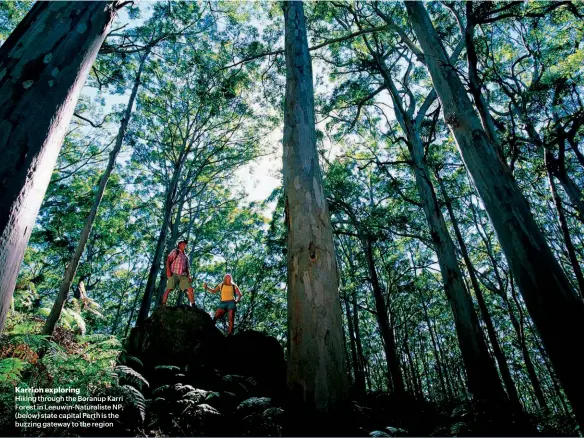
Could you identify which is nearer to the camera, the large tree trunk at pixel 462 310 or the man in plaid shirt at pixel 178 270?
the large tree trunk at pixel 462 310

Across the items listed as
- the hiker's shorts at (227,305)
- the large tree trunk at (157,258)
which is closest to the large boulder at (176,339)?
the hiker's shorts at (227,305)

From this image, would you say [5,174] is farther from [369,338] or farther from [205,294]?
[369,338]

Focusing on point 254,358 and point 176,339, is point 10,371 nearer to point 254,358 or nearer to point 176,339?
point 176,339

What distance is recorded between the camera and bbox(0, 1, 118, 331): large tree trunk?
801 mm

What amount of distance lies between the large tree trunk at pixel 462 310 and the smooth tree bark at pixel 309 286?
461 centimetres

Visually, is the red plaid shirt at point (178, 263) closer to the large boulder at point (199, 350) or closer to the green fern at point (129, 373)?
the large boulder at point (199, 350)

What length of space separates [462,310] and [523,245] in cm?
412

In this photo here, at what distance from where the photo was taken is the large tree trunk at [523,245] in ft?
6.53

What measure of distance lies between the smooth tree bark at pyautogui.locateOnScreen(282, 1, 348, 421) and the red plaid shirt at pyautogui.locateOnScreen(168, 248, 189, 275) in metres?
5.76

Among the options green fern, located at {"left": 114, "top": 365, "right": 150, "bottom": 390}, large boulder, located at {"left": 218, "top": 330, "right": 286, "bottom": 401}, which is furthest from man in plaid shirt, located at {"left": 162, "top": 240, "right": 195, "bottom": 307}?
green fern, located at {"left": 114, "top": 365, "right": 150, "bottom": 390}

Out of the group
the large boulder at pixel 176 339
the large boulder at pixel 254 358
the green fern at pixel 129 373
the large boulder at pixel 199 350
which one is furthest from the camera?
the large boulder at pixel 254 358

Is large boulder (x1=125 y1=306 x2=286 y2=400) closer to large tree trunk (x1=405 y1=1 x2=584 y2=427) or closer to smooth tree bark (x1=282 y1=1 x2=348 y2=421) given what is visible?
smooth tree bark (x1=282 y1=1 x2=348 y2=421)

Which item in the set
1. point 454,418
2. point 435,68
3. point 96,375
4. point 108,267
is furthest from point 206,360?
point 108,267

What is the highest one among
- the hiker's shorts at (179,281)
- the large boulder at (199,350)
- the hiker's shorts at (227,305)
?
the hiker's shorts at (179,281)
